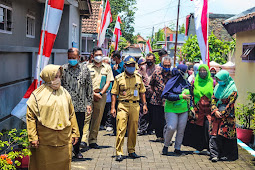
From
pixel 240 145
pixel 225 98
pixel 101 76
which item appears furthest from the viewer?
pixel 240 145

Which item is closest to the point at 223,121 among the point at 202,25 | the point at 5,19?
the point at 202,25

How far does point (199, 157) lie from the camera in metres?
8.61

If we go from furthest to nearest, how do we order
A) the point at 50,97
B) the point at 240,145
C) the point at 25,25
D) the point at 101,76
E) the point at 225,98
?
the point at 25,25
the point at 240,145
the point at 101,76
the point at 225,98
the point at 50,97

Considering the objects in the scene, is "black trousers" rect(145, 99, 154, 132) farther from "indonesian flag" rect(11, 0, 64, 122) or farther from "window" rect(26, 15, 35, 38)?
"window" rect(26, 15, 35, 38)

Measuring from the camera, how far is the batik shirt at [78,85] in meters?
7.68

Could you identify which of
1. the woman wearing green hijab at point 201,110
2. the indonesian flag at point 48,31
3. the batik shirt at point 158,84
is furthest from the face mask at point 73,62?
the batik shirt at point 158,84

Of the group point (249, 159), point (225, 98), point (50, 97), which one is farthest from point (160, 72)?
point (50, 97)

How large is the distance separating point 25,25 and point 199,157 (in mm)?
7718

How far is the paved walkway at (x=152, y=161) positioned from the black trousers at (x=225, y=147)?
0.17 metres

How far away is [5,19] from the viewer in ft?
38.4

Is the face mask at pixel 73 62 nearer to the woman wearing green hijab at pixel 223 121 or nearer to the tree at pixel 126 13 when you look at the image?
the woman wearing green hijab at pixel 223 121

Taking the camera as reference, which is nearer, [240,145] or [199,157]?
[199,157]

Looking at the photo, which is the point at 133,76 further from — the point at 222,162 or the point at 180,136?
the point at 222,162

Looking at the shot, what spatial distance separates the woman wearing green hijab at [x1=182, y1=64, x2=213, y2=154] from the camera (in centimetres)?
863
